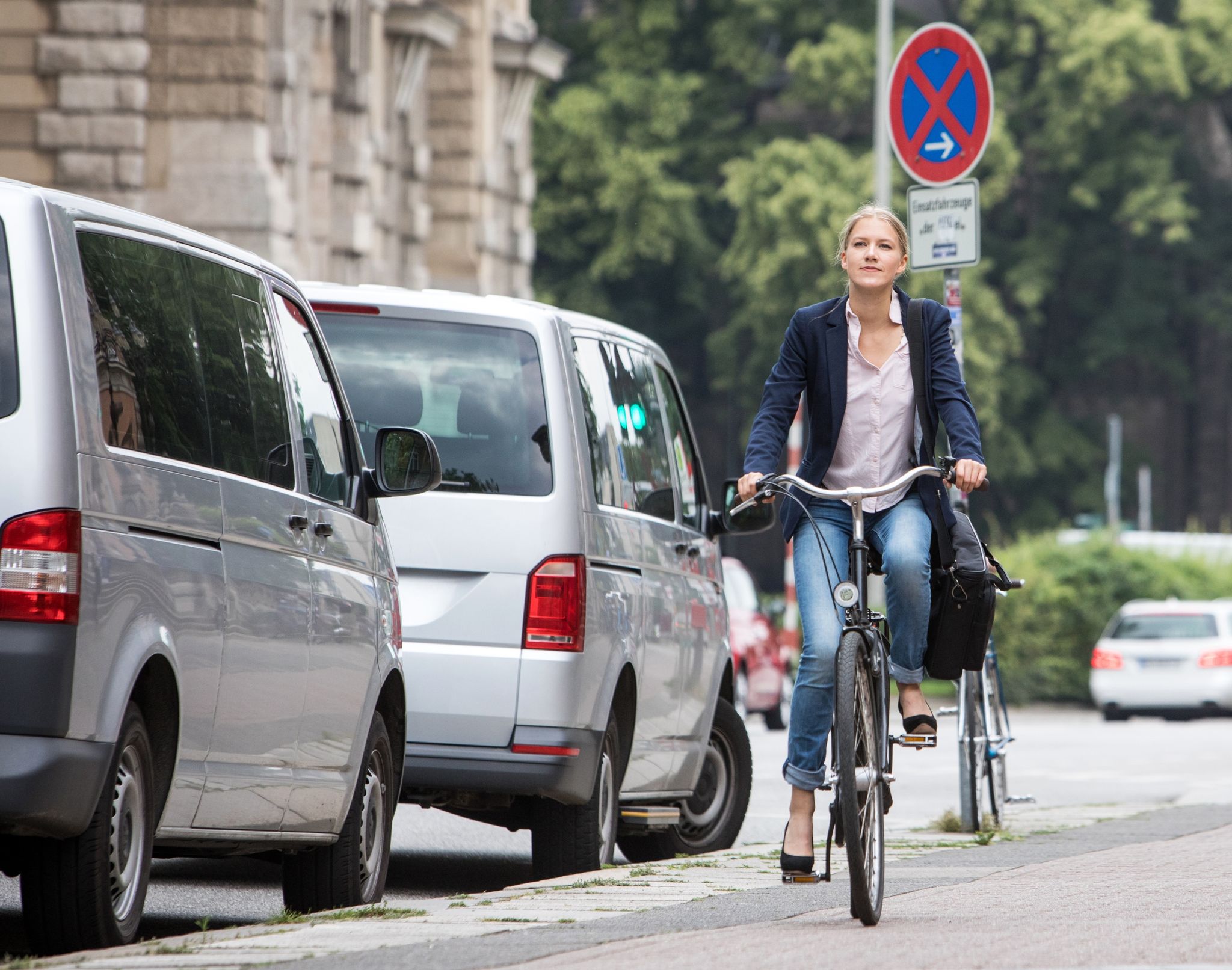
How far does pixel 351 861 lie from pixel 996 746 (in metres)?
3.67

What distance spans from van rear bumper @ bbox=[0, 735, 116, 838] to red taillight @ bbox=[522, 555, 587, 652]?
2838mm

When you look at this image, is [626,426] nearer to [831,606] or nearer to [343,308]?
[343,308]

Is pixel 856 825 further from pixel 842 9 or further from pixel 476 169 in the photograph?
pixel 842 9

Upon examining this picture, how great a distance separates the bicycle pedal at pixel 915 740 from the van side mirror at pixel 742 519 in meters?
2.29

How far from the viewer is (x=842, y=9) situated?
5241 centimetres

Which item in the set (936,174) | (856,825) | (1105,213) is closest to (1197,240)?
(1105,213)

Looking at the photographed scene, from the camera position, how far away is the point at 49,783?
5.39m

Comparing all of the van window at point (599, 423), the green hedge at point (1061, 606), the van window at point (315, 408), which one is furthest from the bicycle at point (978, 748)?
the green hedge at point (1061, 606)

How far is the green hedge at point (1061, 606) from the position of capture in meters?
33.1

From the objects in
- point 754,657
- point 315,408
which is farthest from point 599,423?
point 754,657

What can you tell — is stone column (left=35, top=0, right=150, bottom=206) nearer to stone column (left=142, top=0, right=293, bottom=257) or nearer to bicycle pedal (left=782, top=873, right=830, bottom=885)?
stone column (left=142, top=0, right=293, bottom=257)

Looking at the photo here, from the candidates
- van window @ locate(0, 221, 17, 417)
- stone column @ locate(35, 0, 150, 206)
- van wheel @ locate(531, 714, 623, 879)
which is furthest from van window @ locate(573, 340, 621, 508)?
stone column @ locate(35, 0, 150, 206)

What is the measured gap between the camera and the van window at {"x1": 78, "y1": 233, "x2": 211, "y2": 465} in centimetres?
582

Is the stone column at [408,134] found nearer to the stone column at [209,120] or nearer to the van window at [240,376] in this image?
the stone column at [209,120]
